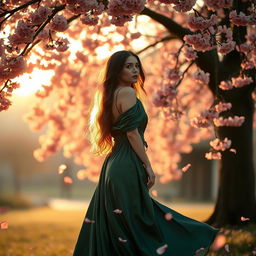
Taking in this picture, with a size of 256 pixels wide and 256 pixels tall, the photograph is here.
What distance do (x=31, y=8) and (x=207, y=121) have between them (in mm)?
2799

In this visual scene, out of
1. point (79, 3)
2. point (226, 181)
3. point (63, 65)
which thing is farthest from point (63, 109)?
point (79, 3)

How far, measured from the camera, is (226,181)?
28.7 ft

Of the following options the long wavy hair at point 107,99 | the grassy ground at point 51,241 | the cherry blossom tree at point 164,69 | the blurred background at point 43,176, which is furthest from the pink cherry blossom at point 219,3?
the blurred background at point 43,176

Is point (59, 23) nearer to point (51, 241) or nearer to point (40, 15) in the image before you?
point (40, 15)

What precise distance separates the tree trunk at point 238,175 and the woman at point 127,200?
11.8 ft

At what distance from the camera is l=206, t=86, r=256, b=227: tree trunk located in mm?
8633

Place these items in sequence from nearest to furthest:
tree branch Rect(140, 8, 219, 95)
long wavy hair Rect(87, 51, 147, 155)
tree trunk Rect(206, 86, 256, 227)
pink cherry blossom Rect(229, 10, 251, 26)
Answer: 1. long wavy hair Rect(87, 51, 147, 155)
2. pink cherry blossom Rect(229, 10, 251, 26)
3. tree branch Rect(140, 8, 219, 95)
4. tree trunk Rect(206, 86, 256, 227)

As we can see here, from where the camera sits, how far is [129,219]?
4.84 m

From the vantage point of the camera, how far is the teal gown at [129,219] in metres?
4.85

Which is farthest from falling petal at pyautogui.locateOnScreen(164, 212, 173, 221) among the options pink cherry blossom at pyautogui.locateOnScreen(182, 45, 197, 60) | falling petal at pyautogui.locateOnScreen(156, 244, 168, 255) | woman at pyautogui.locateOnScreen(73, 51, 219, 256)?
pink cherry blossom at pyautogui.locateOnScreen(182, 45, 197, 60)

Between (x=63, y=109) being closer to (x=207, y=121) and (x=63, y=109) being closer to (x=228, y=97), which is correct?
(x=228, y=97)

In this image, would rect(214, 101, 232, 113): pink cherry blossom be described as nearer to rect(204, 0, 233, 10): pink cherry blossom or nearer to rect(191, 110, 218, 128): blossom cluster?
rect(191, 110, 218, 128): blossom cluster

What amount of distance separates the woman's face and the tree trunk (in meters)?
3.75

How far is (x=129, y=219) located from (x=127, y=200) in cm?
17
